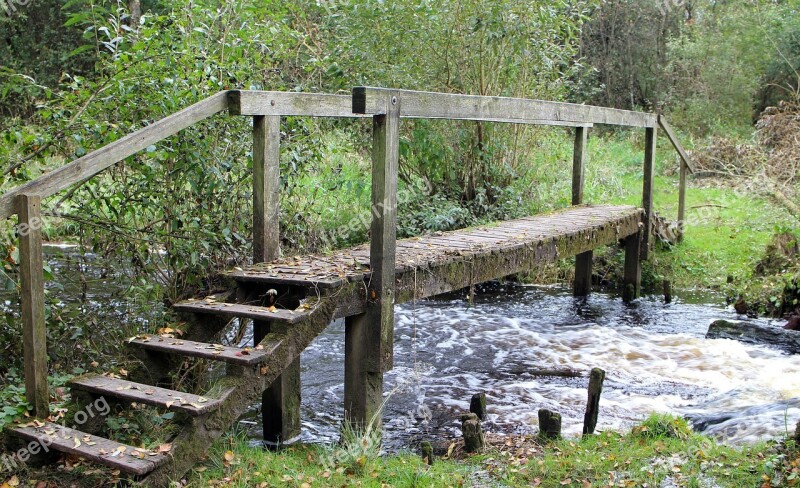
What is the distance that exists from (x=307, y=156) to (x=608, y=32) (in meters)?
17.1

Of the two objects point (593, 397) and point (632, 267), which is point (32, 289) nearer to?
point (593, 397)

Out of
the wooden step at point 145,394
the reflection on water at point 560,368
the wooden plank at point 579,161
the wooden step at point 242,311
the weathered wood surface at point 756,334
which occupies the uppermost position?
the wooden plank at point 579,161

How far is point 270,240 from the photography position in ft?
19.2

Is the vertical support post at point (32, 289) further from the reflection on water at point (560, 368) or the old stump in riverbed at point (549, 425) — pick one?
the old stump in riverbed at point (549, 425)

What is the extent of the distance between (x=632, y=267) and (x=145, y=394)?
800 centimetres

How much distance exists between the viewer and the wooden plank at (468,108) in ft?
Answer: 17.0

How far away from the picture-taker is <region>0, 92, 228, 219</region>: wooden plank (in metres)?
4.08

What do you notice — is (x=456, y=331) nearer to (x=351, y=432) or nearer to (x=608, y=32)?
(x=351, y=432)

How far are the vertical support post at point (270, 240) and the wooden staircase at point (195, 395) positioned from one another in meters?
0.37

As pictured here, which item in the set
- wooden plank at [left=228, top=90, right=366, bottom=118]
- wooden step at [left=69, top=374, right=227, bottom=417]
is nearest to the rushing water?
wooden step at [left=69, top=374, right=227, bottom=417]

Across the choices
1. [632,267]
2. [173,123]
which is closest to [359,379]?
[173,123]

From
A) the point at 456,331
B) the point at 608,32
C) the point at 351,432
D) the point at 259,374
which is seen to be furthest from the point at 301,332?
the point at 608,32

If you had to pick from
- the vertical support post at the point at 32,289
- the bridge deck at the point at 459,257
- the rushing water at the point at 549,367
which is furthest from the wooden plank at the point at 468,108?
the vertical support post at the point at 32,289

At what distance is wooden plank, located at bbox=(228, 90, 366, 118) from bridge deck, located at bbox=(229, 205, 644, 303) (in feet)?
3.56
